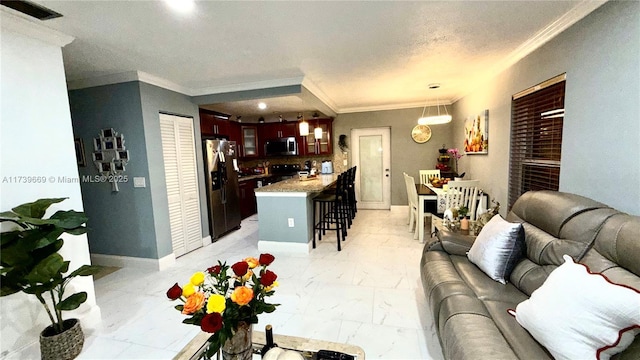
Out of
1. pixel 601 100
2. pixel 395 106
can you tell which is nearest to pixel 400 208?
pixel 395 106

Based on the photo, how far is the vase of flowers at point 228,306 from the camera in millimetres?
946

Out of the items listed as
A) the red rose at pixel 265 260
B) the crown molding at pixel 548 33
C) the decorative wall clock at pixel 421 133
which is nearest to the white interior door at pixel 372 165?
the decorative wall clock at pixel 421 133

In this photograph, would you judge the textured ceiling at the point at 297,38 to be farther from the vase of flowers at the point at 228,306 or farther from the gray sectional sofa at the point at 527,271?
the vase of flowers at the point at 228,306

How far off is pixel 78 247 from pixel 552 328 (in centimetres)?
319

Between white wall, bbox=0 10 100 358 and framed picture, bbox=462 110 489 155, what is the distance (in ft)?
15.1

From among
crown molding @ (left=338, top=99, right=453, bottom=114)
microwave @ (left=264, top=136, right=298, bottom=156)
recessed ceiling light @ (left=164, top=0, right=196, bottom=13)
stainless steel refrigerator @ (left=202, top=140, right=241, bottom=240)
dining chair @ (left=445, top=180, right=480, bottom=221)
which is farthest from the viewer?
microwave @ (left=264, top=136, right=298, bottom=156)

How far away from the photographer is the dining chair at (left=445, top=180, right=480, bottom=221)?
340cm

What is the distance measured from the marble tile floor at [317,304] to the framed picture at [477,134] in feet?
5.46

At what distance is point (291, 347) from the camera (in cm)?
127

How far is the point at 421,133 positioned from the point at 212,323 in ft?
18.2

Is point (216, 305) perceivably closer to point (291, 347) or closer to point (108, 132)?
point (291, 347)

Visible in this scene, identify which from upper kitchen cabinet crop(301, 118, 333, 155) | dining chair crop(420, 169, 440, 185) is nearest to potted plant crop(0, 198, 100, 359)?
upper kitchen cabinet crop(301, 118, 333, 155)

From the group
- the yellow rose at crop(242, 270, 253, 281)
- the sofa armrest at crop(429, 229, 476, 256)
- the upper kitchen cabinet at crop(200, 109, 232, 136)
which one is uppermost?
the upper kitchen cabinet at crop(200, 109, 232, 136)

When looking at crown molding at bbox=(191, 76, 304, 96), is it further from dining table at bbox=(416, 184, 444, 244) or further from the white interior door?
the white interior door
